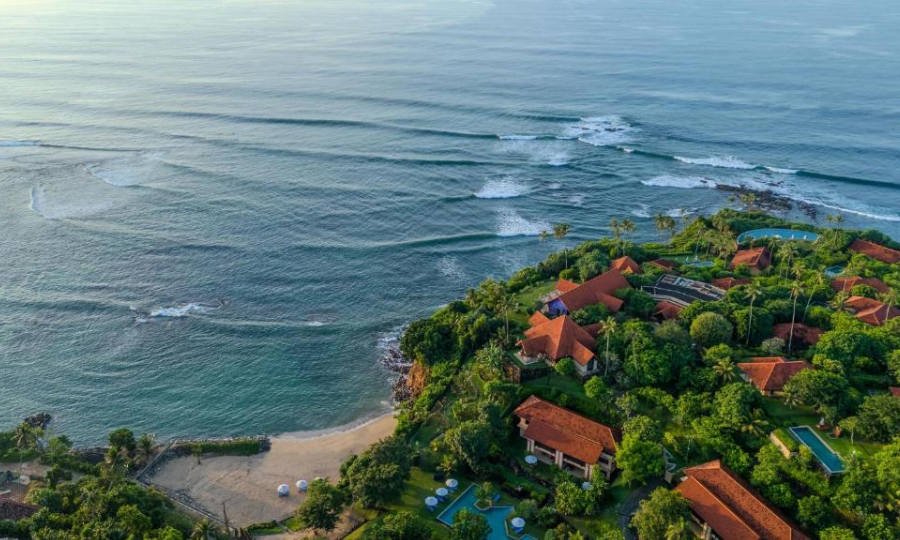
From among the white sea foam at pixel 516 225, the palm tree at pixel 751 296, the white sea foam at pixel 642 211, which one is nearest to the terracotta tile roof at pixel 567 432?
the palm tree at pixel 751 296

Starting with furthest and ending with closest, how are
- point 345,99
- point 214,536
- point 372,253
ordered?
point 345,99 < point 372,253 < point 214,536

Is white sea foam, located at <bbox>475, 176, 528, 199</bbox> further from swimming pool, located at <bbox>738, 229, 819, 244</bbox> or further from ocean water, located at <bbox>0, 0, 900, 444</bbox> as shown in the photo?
swimming pool, located at <bbox>738, 229, 819, 244</bbox>

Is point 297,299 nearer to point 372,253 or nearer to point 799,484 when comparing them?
point 372,253

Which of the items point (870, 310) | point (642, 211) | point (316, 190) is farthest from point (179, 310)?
point (870, 310)

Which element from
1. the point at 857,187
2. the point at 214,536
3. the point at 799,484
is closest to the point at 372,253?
the point at 214,536

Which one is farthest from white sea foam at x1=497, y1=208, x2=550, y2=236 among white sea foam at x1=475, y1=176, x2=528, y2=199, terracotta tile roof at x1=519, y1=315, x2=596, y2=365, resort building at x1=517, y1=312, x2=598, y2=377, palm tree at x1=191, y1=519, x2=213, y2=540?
palm tree at x1=191, y1=519, x2=213, y2=540

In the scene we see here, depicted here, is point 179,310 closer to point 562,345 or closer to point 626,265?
point 562,345

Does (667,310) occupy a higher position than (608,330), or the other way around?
A: (608,330)

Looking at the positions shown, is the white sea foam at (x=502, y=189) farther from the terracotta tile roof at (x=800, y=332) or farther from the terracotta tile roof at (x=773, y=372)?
the terracotta tile roof at (x=773, y=372)
